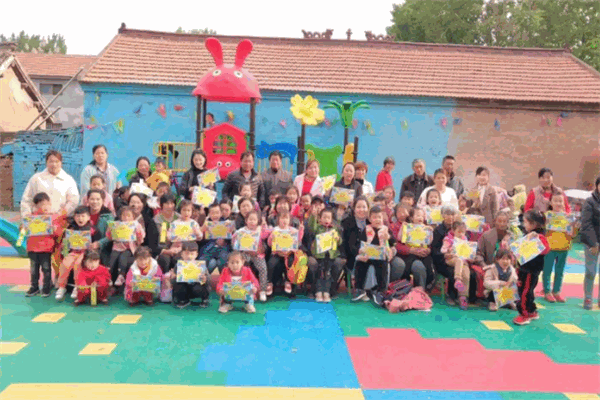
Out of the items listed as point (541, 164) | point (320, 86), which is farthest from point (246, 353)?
point (541, 164)

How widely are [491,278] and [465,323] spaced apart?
2.44ft

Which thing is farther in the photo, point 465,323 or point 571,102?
point 571,102

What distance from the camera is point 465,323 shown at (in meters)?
5.16

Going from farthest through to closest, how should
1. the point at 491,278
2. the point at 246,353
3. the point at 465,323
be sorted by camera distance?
the point at 491,278, the point at 465,323, the point at 246,353

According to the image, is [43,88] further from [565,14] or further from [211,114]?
[565,14]

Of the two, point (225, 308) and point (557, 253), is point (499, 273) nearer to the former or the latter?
point (557, 253)

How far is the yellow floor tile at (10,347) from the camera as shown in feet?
13.5

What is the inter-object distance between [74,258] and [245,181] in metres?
2.15

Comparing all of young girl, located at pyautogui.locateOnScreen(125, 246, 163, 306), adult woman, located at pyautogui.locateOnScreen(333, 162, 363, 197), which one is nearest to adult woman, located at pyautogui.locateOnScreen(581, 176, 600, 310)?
adult woman, located at pyautogui.locateOnScreen(333, 162, 363, 197)

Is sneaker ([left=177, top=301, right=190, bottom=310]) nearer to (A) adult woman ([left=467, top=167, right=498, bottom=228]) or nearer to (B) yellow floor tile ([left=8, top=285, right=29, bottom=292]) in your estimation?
(B) yellow floor tile ([left=8, top=285, right=29, bottom=292])

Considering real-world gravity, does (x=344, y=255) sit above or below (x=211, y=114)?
below

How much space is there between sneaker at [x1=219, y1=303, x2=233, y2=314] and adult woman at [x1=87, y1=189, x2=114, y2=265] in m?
1.45

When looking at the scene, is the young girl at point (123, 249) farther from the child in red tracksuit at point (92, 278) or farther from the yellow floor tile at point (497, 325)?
the yellow floor tile at point (497, 325)

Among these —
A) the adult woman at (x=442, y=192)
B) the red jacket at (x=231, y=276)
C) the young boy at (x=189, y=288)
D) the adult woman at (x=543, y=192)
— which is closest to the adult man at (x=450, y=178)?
the adult woman at (x=442, y=192)
